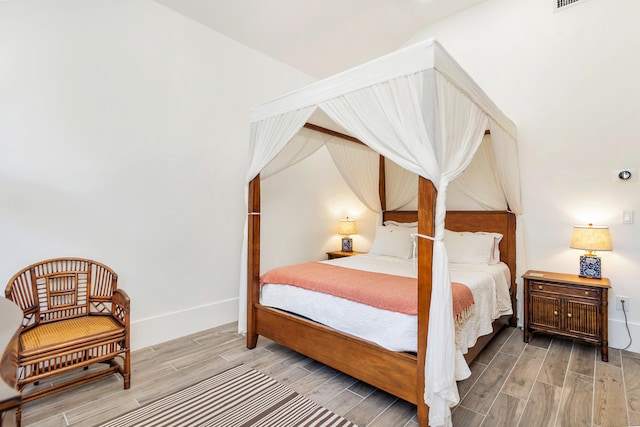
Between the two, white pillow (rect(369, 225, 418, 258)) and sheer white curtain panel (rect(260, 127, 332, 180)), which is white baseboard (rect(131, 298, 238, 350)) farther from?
white pillow (rect(369, 225, 418, 258))

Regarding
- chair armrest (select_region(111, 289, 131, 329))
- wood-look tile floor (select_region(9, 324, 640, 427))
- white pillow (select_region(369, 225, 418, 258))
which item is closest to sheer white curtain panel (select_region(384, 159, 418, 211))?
white pillow (select_region(369, 225, 418, 258))

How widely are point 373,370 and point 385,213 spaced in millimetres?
2734

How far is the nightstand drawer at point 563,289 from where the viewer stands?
2771mm

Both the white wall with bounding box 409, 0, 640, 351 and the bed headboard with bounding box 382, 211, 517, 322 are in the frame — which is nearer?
the white wall with bounding box 409, 0, 640, 351

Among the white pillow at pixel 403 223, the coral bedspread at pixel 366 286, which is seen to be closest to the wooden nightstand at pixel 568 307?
the coral bedspread at pixel 366 286

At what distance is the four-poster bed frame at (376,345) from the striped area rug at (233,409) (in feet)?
1.14

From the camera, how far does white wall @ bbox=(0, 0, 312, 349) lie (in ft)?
7.81

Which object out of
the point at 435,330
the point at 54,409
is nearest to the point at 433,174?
the point at 435,330

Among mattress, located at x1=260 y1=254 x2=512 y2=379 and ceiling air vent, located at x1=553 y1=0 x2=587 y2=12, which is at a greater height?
ceiling air vent, located at x1=553 y1=0 x2=587 y2=12

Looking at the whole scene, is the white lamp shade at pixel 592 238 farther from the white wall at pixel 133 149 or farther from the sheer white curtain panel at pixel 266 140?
the white wall at pixel 133 149

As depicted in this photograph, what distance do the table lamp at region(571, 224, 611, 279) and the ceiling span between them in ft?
9.43

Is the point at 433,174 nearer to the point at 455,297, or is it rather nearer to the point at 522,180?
the point at 455,297

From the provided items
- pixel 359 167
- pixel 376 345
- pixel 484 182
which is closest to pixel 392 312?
pixel 376 345

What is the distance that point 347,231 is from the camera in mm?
4762
